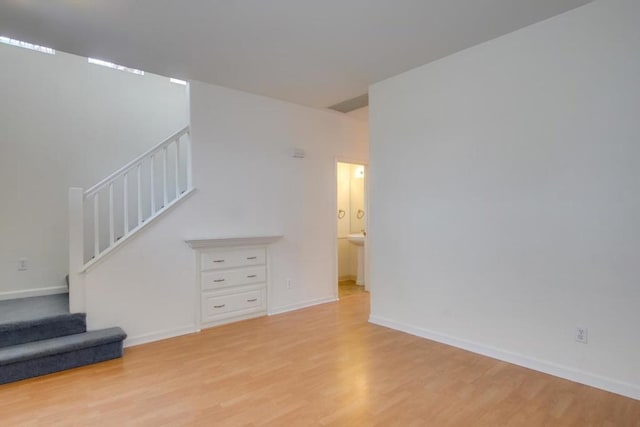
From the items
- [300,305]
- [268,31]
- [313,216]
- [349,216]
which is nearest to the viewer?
[268,31]

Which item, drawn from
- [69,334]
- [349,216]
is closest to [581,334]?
[69,334]

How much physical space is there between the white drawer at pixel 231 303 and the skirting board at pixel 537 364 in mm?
1710

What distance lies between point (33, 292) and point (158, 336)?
160cm

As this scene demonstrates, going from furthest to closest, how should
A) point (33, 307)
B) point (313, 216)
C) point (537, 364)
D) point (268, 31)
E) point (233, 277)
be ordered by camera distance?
1. point (313, 216)
2. point (233, 277)
3. point (33, 307)
4. point (268, 31)
5. point (537, 364)

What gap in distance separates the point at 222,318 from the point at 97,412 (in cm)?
179

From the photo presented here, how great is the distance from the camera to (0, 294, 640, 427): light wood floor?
6.84ft

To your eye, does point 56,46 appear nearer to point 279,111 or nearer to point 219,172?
point 219,172

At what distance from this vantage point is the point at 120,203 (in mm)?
4270

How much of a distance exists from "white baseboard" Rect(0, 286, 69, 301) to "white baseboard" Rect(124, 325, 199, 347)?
4.26ft

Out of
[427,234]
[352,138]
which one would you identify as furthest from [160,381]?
[352,138]

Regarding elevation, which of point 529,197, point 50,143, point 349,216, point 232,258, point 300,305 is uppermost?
point 50,143

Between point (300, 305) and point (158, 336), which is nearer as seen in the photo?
point (158, 336)

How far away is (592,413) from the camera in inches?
83.2

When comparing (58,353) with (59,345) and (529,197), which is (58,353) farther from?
(529,197)
